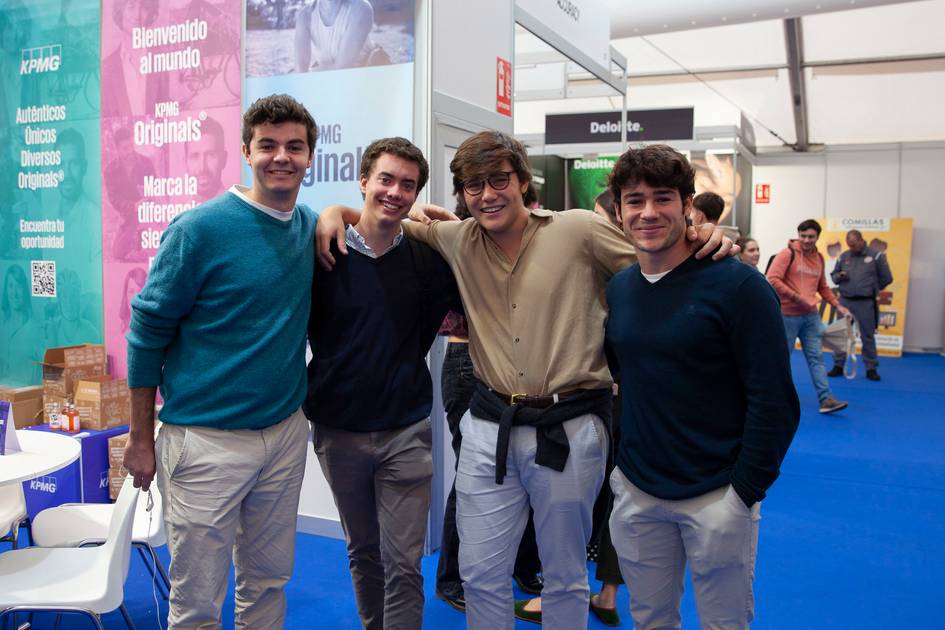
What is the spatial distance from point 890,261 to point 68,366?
10892mm

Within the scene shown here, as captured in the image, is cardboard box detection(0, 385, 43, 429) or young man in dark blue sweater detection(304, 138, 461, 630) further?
cardboard box detection(0, 385, 43, 429)

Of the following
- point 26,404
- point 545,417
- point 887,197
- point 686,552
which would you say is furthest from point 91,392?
point 887,197

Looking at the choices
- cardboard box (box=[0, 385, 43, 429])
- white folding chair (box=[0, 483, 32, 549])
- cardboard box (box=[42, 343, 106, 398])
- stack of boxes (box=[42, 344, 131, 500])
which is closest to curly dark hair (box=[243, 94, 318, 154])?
white folding chair (box=[0, 483, 32, 549])

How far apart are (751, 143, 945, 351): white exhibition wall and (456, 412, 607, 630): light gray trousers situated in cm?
1122

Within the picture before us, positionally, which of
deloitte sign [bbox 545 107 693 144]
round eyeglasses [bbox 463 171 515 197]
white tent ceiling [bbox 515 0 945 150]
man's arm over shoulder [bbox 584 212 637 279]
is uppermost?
white tent ceiling [bbox 515 0 945 150]

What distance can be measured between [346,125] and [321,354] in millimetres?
1658

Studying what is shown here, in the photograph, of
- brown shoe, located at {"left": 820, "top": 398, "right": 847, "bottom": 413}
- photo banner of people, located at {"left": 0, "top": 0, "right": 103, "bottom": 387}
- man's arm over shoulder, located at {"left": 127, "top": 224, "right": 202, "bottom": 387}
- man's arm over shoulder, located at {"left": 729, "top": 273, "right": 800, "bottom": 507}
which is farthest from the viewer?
brown shoe, located at {"left": 820, "top": 398, "right": 847, "bottom": 413}

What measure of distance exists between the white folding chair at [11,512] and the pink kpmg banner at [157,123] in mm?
1361

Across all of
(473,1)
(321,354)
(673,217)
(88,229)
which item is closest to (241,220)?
(321,354)

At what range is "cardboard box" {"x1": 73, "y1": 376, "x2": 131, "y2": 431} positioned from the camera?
3.88 m

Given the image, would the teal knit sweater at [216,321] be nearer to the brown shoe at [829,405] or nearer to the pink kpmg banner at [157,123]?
the pink kpmg banner at [157,123]

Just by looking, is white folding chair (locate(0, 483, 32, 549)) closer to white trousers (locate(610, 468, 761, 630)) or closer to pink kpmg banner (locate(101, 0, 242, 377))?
pink kpmg banner (locate(101, 0, 242, 377))

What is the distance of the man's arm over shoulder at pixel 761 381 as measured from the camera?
1.60 m

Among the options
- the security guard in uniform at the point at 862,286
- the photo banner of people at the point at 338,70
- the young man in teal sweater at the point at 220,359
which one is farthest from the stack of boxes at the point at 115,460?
the security guard in uniform at the point at 862,286
